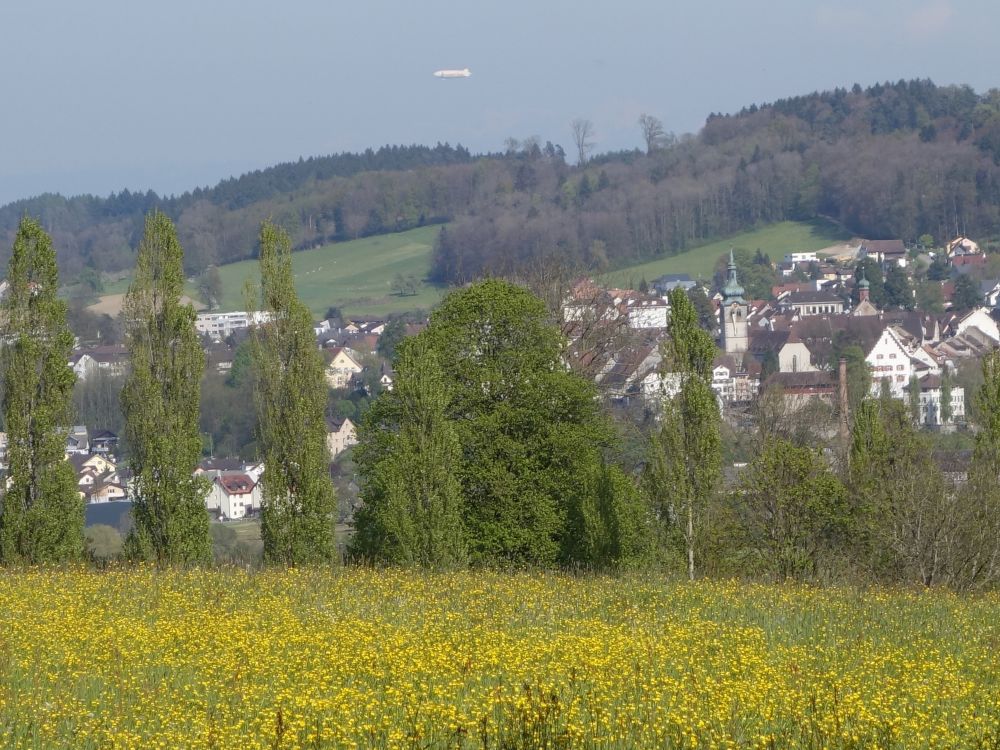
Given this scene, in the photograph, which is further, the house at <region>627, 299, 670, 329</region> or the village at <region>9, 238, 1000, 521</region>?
the house at <region>627, 299, 670, 329</region>

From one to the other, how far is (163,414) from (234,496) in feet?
189

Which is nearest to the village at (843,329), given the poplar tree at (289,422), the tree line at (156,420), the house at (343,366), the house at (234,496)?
the house at (234,496)

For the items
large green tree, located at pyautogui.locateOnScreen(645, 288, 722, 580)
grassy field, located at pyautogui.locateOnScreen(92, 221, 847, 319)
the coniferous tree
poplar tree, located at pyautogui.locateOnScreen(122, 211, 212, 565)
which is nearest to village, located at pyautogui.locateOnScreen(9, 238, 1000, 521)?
large green tree, located at pyautogui.locateOnScreen(645, 288, 722, 580)

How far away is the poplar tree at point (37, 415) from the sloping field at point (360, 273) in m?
123

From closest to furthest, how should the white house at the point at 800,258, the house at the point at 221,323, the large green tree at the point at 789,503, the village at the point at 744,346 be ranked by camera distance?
1. the large green tree at the point at 789,503
2. the village at the point at 744,346
3. the house at the point at 221,323
4. the white house at the point at 800,258

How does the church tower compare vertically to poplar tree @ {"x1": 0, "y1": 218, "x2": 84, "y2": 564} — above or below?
below

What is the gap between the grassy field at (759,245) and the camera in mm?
169375

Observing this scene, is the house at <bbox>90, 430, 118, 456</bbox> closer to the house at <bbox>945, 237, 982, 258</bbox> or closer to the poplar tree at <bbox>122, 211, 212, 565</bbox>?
the poplar tree at <bbox>122, 211, 212, 565</bbox>

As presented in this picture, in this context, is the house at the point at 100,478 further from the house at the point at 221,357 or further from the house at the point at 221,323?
the house at the point at 221,323

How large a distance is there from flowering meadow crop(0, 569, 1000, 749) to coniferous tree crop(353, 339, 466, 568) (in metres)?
7.69

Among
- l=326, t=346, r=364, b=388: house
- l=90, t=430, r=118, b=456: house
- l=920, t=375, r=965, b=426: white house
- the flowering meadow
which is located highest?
the flowering meadow

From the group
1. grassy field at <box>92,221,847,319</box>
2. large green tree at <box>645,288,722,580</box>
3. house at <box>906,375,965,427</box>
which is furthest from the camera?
grassy field at <box>92,221,847,319</box>

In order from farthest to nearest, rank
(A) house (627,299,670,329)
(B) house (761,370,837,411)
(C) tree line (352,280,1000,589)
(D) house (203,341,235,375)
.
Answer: (D) house (203,341,235,375)
(B) house (761,370,837,411)
(A) house (627,299,670,329)
(C) tree line (352,280,1000,589)

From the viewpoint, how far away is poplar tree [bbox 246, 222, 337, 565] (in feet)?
83.8
